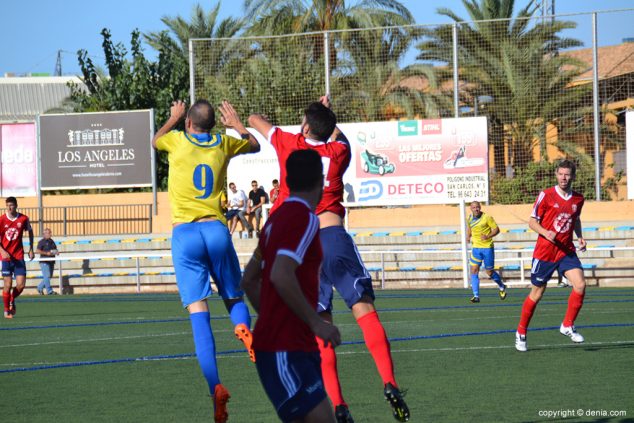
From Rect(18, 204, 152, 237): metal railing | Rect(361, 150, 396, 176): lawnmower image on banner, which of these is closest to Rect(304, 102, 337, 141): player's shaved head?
Rect(361, 150, 396, 176): lawnmower image on banner

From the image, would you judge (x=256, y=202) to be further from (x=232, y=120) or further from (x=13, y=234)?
(x=232, y=120)

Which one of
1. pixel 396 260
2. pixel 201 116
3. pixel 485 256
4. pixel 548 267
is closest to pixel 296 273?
pixel 201 116

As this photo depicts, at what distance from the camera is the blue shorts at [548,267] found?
12.0 meters

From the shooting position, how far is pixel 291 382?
4.84m

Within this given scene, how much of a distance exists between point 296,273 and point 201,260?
3077mm

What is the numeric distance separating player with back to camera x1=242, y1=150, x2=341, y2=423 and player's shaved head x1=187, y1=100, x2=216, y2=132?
3146mm

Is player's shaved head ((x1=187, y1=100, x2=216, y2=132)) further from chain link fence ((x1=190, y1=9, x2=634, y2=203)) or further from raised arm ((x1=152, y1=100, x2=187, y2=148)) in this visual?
chain link fence ((x1=190, y1=9, x2=634, y2=203))

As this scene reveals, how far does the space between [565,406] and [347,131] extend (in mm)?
25992

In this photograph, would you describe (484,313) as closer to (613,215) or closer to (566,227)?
(566,227)

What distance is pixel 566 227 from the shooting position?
1202 centimetres

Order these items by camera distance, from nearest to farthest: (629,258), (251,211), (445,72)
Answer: (629,258), (251,211), (445,72)

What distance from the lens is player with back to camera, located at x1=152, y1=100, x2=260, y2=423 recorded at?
7930 millimetres

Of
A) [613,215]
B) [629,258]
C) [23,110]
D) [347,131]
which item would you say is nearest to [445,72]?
[347,131]

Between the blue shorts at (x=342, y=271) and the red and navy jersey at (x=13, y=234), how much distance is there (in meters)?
13.9
